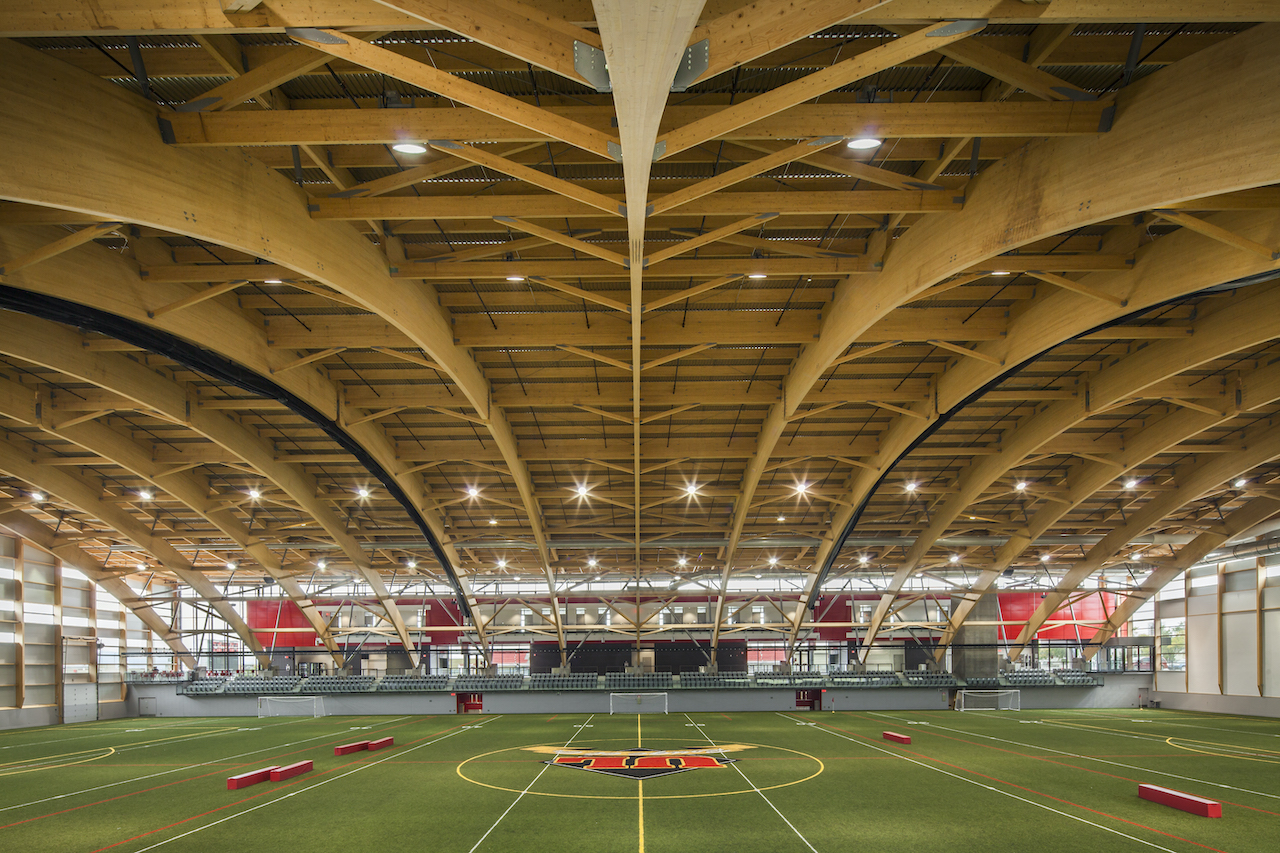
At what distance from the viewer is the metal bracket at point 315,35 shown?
1035 cm

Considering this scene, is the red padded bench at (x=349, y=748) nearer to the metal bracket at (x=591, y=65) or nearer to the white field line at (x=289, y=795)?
the white field line at (x=289, y=795)

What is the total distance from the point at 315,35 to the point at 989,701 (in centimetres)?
5289

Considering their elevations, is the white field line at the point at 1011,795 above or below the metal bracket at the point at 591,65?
below

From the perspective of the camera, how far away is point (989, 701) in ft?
164

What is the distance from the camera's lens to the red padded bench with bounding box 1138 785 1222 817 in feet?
54.1

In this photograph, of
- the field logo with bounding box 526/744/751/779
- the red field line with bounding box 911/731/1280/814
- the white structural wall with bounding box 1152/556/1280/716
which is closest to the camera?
the red field line with bounding box 911/731/1280/814

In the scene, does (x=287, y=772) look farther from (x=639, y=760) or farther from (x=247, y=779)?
(x=639, y=760)

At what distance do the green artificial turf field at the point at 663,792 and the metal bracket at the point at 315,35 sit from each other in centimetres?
1365

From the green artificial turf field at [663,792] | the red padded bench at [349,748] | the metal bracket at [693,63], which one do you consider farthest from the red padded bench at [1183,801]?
the red padded bench at [349,748]

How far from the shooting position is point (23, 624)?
48.0 metres

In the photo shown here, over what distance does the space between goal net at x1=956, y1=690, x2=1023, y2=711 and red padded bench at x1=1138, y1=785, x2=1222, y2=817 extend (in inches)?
1288

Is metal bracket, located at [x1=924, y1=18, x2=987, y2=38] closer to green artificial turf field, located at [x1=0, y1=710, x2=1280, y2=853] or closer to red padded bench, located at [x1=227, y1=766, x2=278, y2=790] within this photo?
green artificial turf field, located at [x1=0, y1=710, x2=1280, y2=853]

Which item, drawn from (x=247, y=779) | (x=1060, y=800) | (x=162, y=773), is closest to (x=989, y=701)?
(x=1060, y=800)

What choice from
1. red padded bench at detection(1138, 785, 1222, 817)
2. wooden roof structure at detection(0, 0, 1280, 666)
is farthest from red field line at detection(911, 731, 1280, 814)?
wooden roof structure at detection(0, 0, 1280, 666)
